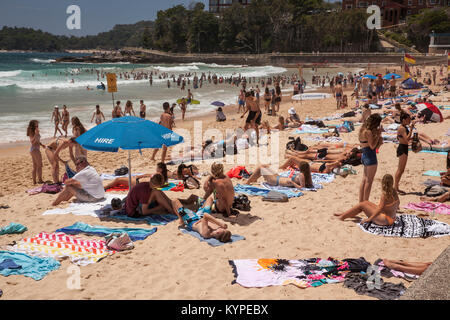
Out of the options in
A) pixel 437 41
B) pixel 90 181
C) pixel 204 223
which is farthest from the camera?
pixel 437 41

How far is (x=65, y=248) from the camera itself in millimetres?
4637

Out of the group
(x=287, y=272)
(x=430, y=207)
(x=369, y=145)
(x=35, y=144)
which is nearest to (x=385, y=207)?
(x=369, y=145)

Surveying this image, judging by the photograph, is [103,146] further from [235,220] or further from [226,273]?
[226,273]

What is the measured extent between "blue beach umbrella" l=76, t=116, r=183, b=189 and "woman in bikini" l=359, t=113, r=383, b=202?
2842mm

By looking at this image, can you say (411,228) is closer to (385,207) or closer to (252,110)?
(385,207)

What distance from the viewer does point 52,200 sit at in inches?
261

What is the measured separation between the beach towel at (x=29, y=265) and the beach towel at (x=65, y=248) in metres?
0.13

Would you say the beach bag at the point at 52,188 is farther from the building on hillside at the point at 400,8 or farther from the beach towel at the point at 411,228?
the building on hillside at the point at 400,8

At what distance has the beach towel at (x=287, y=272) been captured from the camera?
375 centimetres

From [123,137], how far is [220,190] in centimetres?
153

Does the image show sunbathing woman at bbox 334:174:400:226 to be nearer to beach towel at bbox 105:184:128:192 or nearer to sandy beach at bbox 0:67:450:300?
sandy beach at bbox 0:67:450:300

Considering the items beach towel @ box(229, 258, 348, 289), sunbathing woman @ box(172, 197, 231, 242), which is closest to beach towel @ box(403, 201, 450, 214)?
beach towel @ box(229, 258, 348, 289)

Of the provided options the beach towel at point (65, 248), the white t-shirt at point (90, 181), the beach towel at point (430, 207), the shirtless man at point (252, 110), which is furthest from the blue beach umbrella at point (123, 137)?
the shirtless man at point (252, 110)

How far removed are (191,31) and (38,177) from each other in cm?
9502
